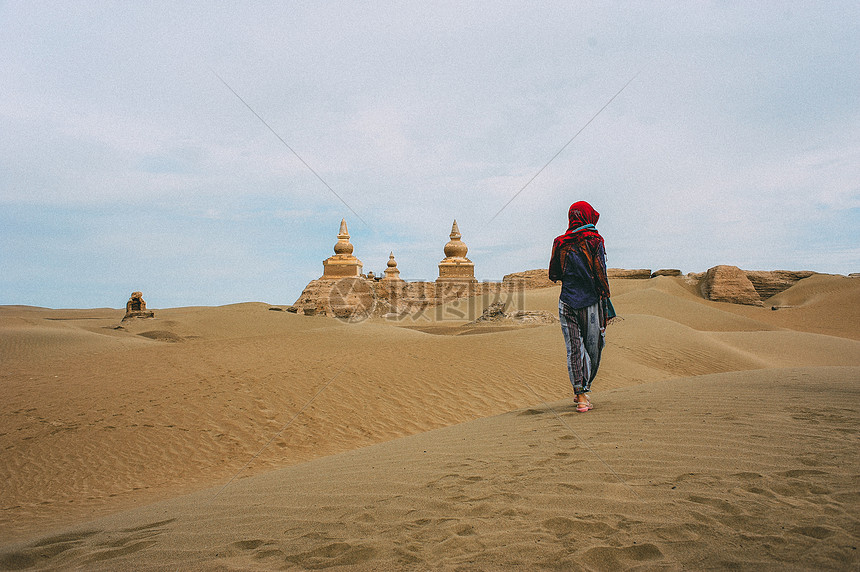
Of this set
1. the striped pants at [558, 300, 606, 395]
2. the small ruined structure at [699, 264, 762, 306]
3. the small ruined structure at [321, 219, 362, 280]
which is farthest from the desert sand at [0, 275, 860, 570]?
the small ruined structure at [321, 219, 362, 280]

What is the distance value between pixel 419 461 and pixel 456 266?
32726 millimetres

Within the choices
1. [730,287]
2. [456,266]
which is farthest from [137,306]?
[730,287]

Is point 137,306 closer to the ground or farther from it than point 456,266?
closer to the ground

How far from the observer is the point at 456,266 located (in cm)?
3684

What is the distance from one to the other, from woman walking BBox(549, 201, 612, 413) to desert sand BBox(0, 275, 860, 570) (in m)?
0.50

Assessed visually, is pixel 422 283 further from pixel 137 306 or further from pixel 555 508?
pixel 555 508

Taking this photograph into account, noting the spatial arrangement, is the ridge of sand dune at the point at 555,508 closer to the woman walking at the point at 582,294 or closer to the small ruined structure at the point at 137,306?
the woman walking at the point at 582,294

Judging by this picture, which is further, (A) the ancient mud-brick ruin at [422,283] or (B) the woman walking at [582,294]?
(A) the ancient mud-brick ruin at [422,283]

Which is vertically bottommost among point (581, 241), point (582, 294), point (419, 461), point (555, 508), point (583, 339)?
point (419, 461)

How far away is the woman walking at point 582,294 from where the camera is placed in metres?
5.43

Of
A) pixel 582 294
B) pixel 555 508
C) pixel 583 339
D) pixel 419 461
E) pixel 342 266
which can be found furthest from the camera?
pixel 342 266

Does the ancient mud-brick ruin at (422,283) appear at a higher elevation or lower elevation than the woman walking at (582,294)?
higher

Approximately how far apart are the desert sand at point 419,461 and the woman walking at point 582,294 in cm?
50

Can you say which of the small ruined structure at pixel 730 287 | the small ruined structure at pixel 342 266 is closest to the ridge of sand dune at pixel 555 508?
the small ruined structure at pixel 730 287
